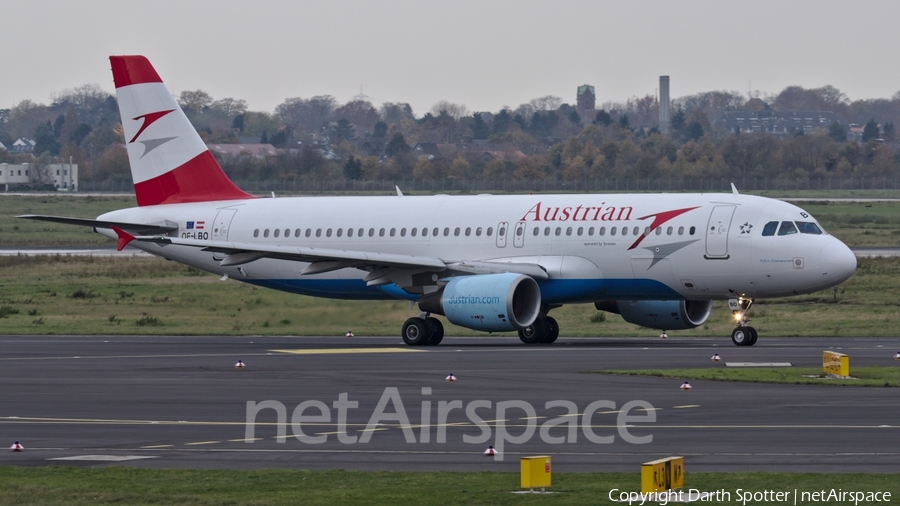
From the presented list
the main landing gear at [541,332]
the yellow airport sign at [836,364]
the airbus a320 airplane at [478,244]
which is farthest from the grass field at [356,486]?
the main landing gear at [541,332]

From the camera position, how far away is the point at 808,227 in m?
37.2

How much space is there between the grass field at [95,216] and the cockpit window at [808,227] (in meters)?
42.1

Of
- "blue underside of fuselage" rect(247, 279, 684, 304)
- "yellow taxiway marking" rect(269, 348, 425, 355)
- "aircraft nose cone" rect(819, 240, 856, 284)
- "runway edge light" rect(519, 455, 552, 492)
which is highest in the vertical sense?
"aircraft nose cone" rect(819, 240, 856, 284)

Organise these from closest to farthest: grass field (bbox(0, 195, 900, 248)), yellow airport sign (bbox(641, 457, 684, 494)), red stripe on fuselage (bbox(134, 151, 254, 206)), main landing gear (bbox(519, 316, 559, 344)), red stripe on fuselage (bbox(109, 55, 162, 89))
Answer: yellow airport sign (bbox(641, 457, 684, 494)) < main landing gear (bbox(519, 316, 559, 344)) < red stripe on fuselage (bbox(109, 55, 162, 89)) < red stripe on fuselage (bbox(134, 151, 254, 206)) < grass field (bbox(0, 195, 900, 248))

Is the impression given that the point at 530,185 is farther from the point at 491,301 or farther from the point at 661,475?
the point at 661,475

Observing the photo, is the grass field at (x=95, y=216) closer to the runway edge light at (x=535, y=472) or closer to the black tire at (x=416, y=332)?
the black tire at (x=416, y=332)

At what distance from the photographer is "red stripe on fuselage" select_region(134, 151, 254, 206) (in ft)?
150

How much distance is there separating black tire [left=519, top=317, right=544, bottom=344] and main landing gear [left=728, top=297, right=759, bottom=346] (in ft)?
17.0

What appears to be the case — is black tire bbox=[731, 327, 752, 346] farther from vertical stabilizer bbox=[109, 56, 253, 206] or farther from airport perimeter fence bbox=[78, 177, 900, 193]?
airport perimeter fence bbox=[78, 177, 900, 193]

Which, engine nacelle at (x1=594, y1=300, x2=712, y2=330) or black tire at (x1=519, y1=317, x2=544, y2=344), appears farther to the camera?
engine nacelle at (x1=594, y1=300, x2=712, y2=330)

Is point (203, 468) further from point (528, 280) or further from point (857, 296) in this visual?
point (857, 296)

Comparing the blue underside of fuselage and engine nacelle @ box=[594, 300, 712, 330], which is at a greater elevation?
the blue underside of fuselage

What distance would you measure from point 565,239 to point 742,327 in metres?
5.27

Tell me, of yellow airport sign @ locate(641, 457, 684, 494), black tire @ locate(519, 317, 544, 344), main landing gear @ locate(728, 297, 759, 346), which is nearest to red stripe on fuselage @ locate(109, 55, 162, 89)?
black tire @ locate(519, 317, 544, 344)
